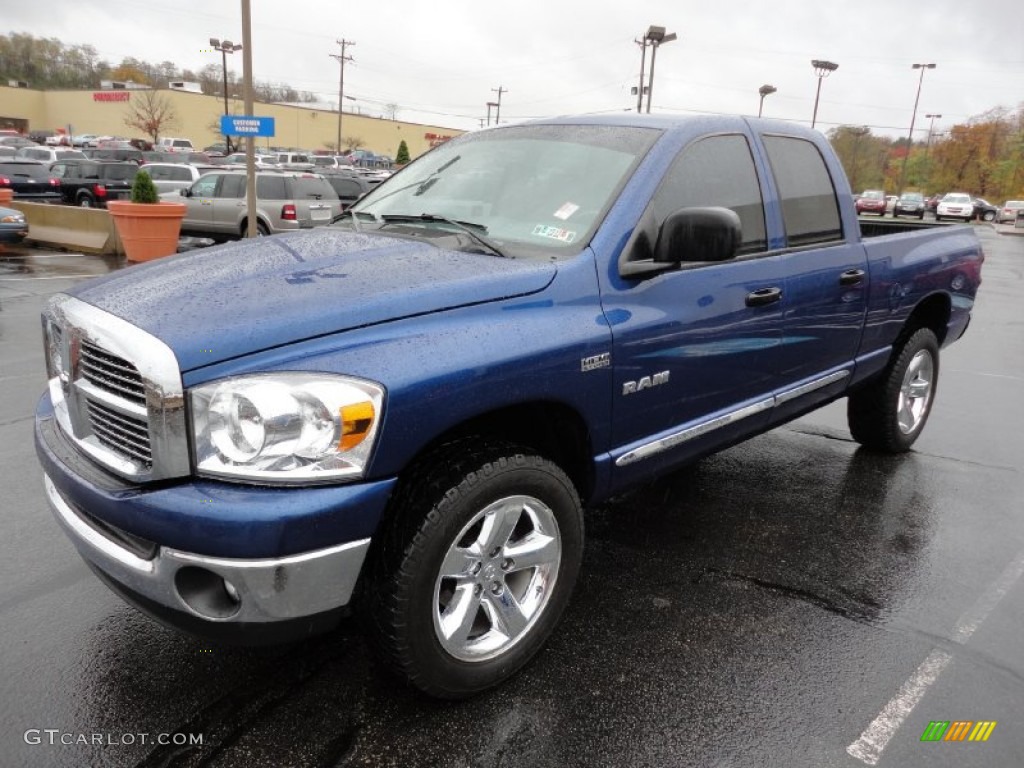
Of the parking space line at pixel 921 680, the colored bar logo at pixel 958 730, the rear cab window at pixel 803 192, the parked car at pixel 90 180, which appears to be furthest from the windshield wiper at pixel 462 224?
the parked car at pixel 90 180

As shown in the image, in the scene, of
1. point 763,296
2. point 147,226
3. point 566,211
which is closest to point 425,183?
point 566,211

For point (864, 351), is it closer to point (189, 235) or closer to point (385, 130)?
point (189, 235)

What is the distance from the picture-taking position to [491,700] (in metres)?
2.54

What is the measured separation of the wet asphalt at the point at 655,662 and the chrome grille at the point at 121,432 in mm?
879

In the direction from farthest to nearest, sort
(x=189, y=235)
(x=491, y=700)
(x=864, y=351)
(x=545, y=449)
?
(x=189, y=235), (x=864, y=351), (x=545, y=449), (x=491, y=700)

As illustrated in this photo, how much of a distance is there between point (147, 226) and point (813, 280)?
1191 centimetres

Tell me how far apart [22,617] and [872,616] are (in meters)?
3.32

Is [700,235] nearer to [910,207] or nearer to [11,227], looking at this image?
[11,227]

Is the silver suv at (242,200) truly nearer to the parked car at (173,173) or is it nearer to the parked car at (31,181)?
the parked car at (173,173)

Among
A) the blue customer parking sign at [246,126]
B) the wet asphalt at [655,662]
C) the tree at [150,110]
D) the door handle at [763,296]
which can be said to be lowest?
the wet asphalt at [655,662]

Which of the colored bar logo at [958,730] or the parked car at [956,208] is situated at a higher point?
the parked car at [956,208]

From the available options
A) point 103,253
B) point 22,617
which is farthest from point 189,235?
point 22,617

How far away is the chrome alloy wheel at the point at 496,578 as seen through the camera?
2.37 m

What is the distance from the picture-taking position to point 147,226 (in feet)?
41.8
